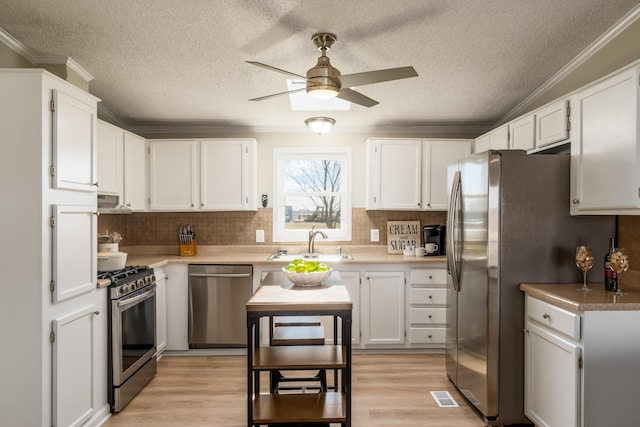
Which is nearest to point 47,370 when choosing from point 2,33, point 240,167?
point 2,33

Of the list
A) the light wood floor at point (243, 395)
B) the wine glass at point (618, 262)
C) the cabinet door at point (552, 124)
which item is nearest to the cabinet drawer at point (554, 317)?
the wine glass at point (618, 262)

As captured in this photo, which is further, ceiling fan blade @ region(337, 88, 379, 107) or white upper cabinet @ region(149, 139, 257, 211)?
white upper cabinet @ region(149, 139, 257, 211)

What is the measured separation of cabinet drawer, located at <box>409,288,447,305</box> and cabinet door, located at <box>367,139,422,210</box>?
882 millimetres

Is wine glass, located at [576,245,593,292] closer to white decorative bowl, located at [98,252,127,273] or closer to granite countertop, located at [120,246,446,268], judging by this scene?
granite countertop, located at [120,246,446,268]

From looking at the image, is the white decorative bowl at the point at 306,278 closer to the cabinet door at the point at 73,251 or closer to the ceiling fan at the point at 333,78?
the ceiling fan at the point at 333,78

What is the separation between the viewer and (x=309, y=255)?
4348 millimetres

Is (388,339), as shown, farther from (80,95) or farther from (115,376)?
(80,95)

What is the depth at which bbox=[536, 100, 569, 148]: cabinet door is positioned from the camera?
8.78ft

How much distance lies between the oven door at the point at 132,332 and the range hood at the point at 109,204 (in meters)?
0.78

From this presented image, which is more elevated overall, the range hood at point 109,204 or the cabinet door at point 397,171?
the cabinet door at point 397,171

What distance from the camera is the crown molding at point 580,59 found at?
2.47 meters

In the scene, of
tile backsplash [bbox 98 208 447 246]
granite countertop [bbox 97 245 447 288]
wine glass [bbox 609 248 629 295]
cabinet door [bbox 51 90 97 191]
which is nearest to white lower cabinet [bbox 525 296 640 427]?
wine glass [bbox 609 248 629 295]

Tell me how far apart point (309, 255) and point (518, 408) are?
237 centimetres

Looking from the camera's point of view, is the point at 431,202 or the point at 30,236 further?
the point at 431,202
